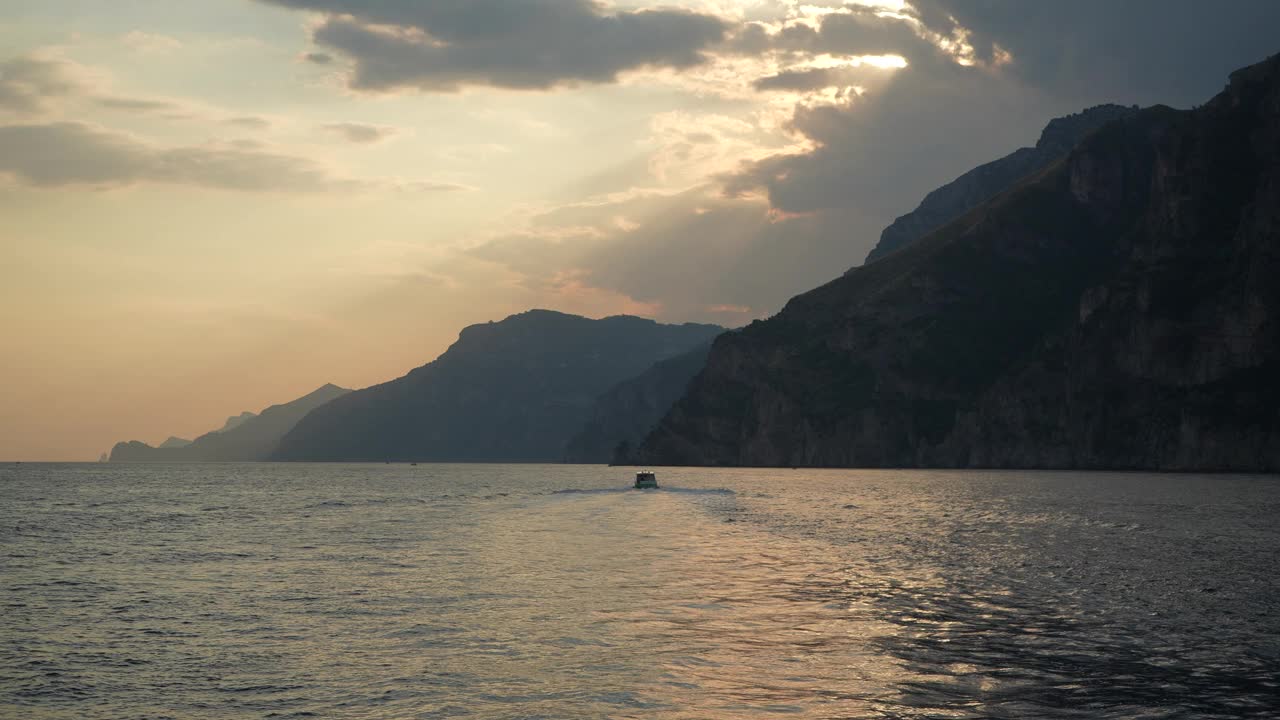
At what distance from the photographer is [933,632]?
3503 cm

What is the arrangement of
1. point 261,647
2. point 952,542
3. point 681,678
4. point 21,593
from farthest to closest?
point 952,542, point 21,593, point 261,647, point 681,678

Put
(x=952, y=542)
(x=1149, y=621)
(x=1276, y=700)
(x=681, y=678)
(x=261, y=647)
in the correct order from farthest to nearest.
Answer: (x=952, y=542)
(x=1149, y=621)
(x=261, y=647)
(x=681, y=678)
(x=1276, y=700)

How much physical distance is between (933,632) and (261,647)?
70.1 feet

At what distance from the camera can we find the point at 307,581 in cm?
5106

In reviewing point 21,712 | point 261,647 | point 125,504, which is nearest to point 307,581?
point 261,647

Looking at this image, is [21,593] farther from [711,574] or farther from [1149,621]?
[1149,621]

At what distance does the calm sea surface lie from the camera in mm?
25797

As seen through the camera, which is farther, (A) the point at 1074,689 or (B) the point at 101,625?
(B) the point at 101,625

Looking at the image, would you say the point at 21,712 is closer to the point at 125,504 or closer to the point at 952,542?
the point at 952,542

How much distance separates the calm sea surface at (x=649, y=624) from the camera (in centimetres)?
2580

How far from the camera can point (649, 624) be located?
1457 inches

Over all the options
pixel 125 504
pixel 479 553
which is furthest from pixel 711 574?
pixel 125 504

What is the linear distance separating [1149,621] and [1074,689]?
1277 centimetres

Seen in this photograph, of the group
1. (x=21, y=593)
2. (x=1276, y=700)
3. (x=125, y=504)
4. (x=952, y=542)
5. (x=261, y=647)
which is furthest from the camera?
(x=125, y=504)
